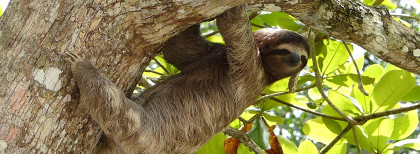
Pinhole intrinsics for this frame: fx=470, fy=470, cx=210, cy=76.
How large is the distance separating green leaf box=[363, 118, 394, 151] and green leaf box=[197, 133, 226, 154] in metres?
1.77

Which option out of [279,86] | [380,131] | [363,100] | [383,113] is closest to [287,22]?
[279,86]

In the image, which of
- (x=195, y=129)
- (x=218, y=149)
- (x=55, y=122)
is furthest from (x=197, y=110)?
(x=55, y=122)

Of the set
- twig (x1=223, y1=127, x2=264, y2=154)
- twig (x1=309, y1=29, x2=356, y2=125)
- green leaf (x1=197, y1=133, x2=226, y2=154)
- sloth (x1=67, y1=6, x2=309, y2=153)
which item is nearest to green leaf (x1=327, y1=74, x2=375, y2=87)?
twig (x1=309, y1=29, x2=356, y2=125)

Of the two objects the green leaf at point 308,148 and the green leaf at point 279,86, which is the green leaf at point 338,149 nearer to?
the green leaf at point 308,148

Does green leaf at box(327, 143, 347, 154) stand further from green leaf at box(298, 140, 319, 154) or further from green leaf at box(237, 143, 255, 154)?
green leaf at box(237, 143, 255, 154)

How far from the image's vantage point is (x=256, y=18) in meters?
6.16

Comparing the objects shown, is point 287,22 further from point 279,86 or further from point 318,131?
point 318,131

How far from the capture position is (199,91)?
200 inches

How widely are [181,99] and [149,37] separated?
1293 millimetres

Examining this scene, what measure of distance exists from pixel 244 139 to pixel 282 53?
109 cm

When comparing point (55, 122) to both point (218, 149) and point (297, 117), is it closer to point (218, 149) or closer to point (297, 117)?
point (218, 149)

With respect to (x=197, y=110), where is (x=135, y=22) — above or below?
above

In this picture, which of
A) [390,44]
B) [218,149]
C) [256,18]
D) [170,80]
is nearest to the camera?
[390,44]

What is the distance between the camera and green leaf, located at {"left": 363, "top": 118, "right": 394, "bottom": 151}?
217 inches
